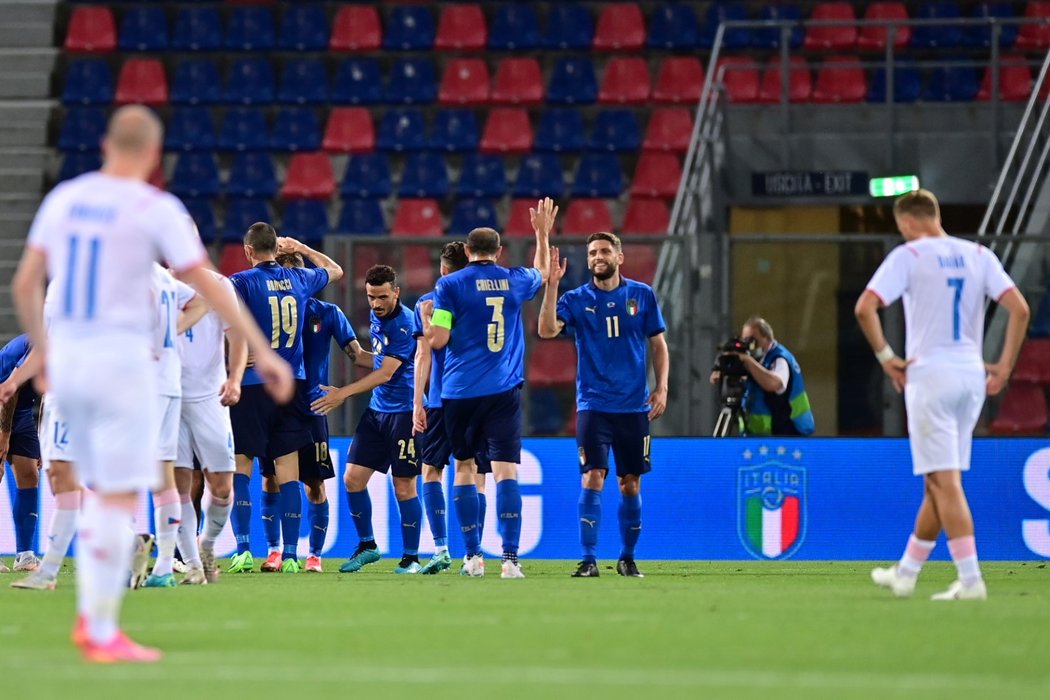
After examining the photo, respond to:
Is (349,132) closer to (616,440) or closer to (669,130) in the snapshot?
(669,130)

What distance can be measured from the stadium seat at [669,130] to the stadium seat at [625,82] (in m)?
0.34

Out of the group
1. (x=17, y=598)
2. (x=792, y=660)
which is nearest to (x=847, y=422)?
(x=17, y=598)

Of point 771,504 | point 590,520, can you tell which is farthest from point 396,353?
point 771,504

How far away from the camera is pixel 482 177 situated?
20.6 metres

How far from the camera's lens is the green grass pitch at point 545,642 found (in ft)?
17.3

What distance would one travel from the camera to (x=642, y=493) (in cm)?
1396

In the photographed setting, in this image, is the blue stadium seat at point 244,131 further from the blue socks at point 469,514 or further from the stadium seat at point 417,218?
the blue socks at point 469,514

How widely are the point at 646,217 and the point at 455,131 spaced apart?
8.94ft

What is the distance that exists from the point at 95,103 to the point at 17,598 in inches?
543

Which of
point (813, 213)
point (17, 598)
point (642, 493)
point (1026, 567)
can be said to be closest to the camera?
point (17, 598)

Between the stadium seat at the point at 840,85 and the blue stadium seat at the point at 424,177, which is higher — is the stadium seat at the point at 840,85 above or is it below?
above

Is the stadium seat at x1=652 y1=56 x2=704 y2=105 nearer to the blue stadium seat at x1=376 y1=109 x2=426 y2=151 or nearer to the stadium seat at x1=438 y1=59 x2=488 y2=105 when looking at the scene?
the stadium seat at x1=438 y1=59 x2=488 y2=105

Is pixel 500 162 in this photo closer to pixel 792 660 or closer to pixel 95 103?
pixel 95 103

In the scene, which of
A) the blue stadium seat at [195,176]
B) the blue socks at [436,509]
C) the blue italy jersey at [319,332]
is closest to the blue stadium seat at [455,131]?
the blue stadium seat at [195,176]
